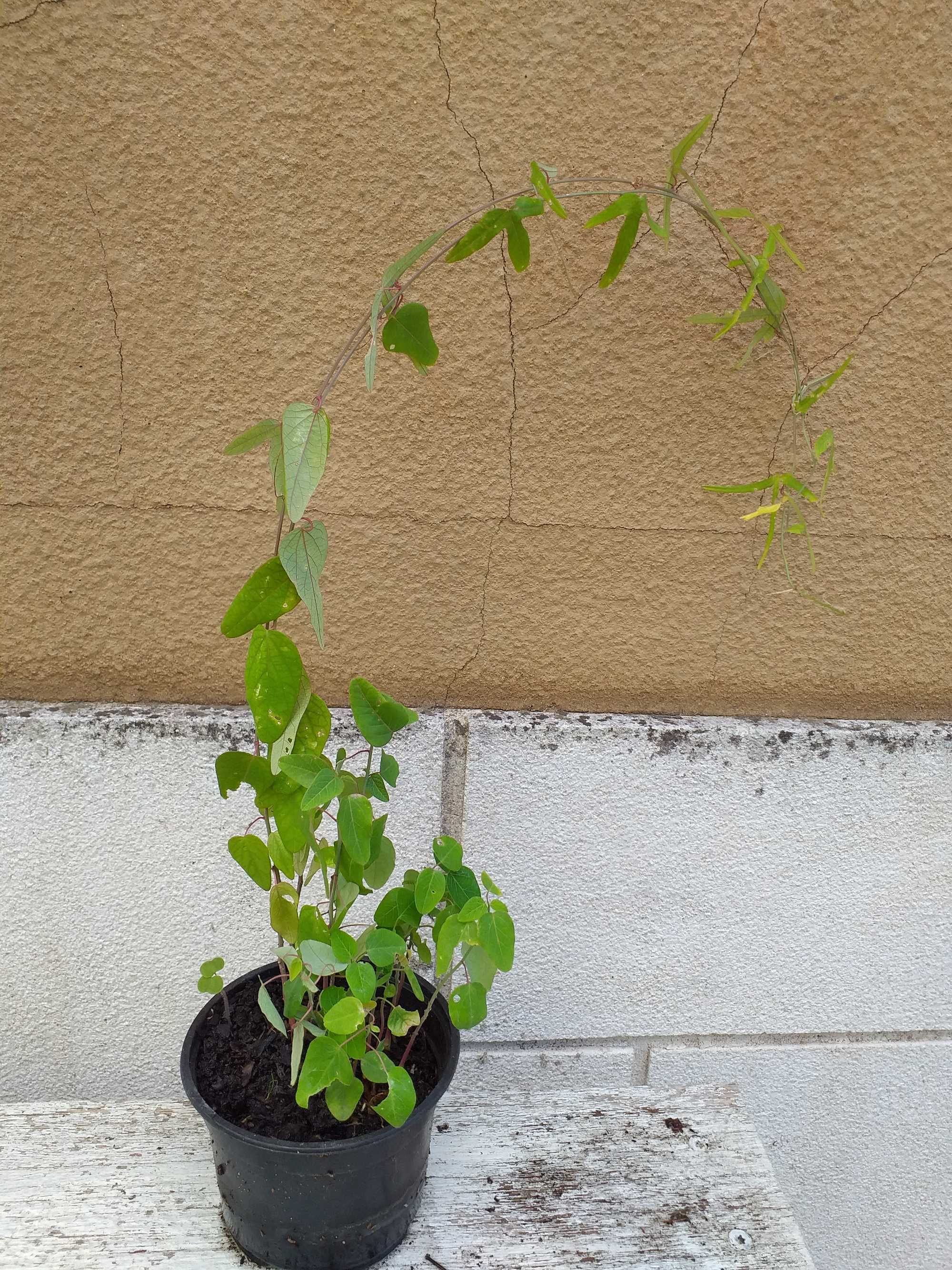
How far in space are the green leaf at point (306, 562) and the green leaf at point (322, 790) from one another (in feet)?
0.41

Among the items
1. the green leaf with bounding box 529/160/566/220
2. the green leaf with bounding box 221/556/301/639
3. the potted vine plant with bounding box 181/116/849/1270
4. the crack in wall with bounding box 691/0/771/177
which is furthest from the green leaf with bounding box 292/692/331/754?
the crack in wall with bounding box 691/0/771/177

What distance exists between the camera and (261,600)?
70 cm

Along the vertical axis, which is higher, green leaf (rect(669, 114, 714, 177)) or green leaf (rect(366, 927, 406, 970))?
green leaf (rect(669, 114, 714, 177))

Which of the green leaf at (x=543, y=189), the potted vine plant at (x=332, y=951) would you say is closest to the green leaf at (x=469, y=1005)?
the potted vine plant at (x=332, y=951)

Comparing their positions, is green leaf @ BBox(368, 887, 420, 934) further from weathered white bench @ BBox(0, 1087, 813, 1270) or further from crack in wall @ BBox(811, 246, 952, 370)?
crack in wall @ BBox(811, 246, 952, 370)

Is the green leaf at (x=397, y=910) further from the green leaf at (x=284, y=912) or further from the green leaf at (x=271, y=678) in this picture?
the green leaf at (x=271, y=678)

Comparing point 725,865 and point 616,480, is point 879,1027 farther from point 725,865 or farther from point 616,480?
point 616,480

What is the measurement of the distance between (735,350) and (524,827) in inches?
24.8

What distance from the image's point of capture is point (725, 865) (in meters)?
1.20

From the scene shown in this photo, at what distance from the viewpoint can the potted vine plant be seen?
71 centimetres

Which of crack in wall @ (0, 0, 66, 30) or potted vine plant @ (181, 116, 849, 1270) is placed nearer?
potted vine plant @ (181, 116, 849, 1270)

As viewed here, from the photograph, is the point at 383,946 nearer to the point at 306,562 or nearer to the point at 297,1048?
the point at 297,1048

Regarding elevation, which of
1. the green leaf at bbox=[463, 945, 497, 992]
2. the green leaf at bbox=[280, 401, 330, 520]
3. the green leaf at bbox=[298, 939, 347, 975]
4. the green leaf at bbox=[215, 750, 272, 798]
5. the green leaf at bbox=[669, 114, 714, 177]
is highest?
the green leaf at bbox=[669, 114, 714, 177]

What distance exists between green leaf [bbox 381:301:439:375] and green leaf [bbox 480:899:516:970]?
1.54 ft
